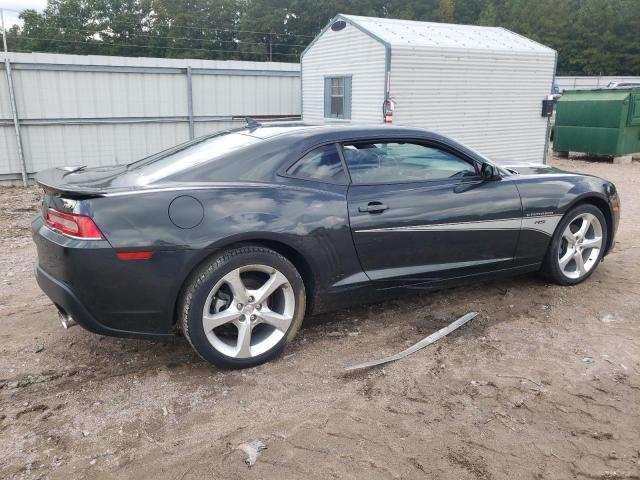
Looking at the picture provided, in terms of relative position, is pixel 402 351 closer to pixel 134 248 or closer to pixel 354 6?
pixel 134 248

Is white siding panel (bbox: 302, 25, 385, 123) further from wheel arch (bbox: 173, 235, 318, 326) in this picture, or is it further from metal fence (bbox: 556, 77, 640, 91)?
metal fence (bbox: 556, 77, 640, 91)

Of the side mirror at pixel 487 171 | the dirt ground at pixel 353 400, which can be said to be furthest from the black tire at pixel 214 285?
the side mirror at pixel 487 171

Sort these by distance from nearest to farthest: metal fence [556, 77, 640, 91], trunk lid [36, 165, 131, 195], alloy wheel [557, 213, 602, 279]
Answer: trunk lid [36, 165, 131, 195] → alloy wheel [557, 213, 602, 279] → metal fence [556, 77, 640, 91]

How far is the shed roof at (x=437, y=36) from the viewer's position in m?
11.1

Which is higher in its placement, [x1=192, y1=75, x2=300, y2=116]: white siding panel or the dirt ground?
[x1=192, y1=75, x2=300, y2=116]: white siding panel

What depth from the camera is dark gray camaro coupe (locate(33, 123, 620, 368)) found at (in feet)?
9.97

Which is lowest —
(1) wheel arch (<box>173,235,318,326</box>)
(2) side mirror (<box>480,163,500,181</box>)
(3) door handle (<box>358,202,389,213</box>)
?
(1) wheel arch (<box>173,235,318,326</box>)

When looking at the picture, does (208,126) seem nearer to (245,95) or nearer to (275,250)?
(245,95)

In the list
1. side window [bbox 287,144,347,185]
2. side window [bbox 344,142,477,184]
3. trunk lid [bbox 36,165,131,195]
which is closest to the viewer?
trunk lid [bbox 36,165,131,195]

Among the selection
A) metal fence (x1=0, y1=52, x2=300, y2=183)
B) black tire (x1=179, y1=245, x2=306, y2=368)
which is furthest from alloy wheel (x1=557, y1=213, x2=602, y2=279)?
metal fence (x1=0, y1=52, x2=300, y2=183)

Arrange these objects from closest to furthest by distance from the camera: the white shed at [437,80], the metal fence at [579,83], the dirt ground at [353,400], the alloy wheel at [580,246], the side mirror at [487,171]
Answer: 1. the dirt ground at [353,400]
2. the side mirror at [487,171]
3. the alloy wheel at [580,246]
4. the white shed at [437,80]
5. the metal fence at [579,83]

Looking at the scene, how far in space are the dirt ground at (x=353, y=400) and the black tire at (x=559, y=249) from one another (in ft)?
1.09

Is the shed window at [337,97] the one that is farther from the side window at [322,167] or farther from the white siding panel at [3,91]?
the side window at [322,167]

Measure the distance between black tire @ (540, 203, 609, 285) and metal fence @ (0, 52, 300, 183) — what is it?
949 centimetres
